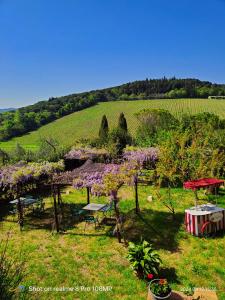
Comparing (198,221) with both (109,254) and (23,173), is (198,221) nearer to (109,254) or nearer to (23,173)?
(109,254)

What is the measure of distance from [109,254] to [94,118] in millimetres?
54841

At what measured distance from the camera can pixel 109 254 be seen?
877cm

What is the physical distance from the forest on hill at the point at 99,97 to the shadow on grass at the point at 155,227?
5378 cm

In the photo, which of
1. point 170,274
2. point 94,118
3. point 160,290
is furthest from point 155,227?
point 94,118

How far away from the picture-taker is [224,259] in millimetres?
8109

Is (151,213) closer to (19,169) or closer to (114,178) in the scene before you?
(114,178)

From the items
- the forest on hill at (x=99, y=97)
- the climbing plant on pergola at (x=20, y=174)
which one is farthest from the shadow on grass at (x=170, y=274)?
the forest on hill at (x=99, y=97)

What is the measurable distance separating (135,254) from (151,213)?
481cm

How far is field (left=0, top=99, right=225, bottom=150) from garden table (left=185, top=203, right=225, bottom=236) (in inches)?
1552

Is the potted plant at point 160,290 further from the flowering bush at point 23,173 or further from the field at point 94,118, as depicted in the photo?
the field at point 94,118

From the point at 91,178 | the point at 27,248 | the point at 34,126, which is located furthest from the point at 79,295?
the point at 34,126

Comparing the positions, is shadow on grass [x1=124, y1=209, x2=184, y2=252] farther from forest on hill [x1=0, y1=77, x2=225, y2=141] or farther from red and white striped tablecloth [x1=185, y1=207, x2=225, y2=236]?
forest on hill [x1=0, y1=77, x2=225, y2=141]

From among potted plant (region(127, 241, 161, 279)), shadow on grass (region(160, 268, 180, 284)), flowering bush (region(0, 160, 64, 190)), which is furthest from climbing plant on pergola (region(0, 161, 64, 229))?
shadow on grass (region(160, 268, 180, 284))

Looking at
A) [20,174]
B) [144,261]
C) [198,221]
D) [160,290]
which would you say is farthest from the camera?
[20,174]
